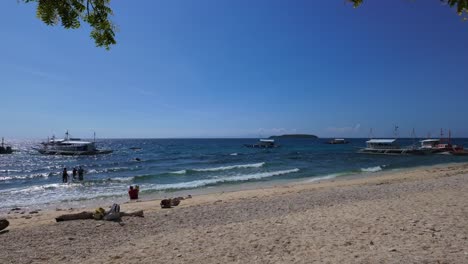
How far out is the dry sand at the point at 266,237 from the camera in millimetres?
7629

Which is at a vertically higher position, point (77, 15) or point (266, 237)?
point (77, 15)

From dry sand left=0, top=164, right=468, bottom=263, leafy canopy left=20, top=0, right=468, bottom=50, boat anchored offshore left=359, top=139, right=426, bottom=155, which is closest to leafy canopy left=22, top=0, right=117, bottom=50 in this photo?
leafy canopy left=20, top=0, right=468, bottom=50

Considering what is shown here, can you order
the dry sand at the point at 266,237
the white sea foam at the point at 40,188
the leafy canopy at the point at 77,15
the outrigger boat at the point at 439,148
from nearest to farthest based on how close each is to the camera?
1. the leafy canopy at the point at 77,15
2. the dry sand at the point at 266,237
3. the white sea foam at the point at 40,188
4. the outrigger boat at the point at 439,148

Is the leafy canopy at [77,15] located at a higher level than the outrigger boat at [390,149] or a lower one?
higher

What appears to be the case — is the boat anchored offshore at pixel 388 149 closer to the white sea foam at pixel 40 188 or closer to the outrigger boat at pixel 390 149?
the outrigger boat at pixel 390 149

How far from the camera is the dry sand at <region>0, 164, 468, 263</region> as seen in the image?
25.0 ft

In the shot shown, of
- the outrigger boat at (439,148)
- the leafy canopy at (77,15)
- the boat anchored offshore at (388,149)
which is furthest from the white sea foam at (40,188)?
the outrigger boat at (439,148)

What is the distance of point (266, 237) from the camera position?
30.4 feet

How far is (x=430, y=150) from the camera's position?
222 ft

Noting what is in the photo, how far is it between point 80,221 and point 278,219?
6.92 meters

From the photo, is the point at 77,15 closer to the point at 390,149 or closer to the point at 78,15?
the point at 78,15

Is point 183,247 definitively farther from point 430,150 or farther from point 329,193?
point 430,150

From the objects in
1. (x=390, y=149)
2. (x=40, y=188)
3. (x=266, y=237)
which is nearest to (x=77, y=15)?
(x=266, y=237)

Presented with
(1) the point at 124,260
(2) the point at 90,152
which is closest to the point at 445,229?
(1) the point at 124,260
